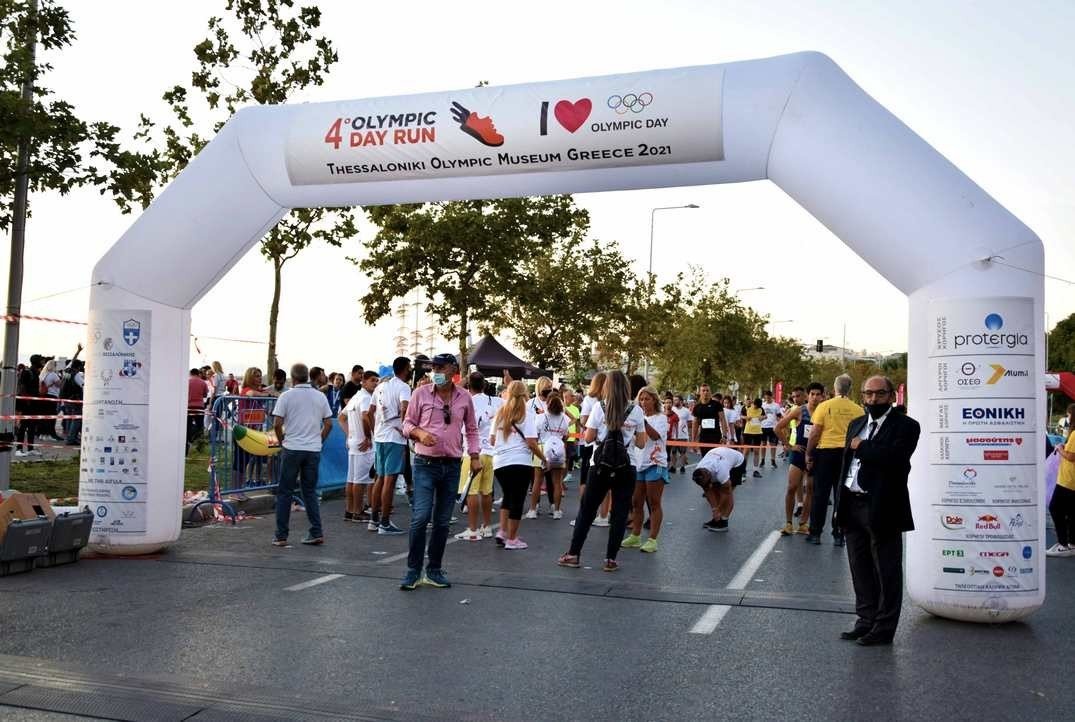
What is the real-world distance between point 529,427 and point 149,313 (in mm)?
3947

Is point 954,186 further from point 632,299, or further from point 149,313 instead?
point 632,299

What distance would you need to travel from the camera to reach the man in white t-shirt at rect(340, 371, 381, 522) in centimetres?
1263

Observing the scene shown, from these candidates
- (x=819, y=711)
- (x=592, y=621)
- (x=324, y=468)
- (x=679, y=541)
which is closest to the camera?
(x=819, y=711)

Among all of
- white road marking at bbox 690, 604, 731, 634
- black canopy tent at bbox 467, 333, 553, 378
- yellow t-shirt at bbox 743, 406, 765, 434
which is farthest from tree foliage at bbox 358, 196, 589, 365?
white road marking at bbox 690, 604, 731, 634

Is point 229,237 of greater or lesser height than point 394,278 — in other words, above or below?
below

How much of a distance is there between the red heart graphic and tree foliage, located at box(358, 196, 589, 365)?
2130 cm

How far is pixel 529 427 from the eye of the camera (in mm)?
11125

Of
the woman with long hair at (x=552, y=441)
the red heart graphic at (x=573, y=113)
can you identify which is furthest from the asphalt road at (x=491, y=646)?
the red heart graphic at (x=573, y=113)

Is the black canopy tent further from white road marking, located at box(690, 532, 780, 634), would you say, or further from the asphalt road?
the asphalt road

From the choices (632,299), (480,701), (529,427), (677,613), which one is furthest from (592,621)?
(632,299)

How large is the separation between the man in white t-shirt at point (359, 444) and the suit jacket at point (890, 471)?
6.98m

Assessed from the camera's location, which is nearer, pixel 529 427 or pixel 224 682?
pixel 224 682

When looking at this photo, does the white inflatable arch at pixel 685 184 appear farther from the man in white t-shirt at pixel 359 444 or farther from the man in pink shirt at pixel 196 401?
the man in pink shirt at pixel 196 401

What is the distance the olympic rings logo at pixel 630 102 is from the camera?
881cm
